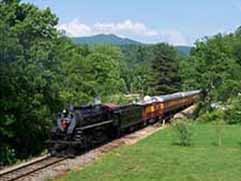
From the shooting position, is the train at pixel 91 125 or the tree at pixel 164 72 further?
the tree at pixel 164 72

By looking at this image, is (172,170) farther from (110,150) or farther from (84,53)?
(84,53)

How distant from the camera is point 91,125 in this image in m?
28.7

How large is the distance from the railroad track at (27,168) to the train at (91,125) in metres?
1.42

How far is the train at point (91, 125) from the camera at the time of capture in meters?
26.3

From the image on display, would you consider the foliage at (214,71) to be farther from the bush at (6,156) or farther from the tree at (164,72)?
the bush at (6,156)

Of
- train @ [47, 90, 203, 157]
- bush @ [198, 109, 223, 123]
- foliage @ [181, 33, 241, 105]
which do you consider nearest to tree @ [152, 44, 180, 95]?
foliage @ [181, 33, 241, 105]

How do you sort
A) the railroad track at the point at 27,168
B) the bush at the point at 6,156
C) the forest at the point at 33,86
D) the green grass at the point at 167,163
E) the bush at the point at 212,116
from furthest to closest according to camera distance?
the bush at the point at 212,116, the forest at the point at 33,86, the bush at the point at 6,156, the railroad track at the point at 27,168, the green grass at the point at 167,163

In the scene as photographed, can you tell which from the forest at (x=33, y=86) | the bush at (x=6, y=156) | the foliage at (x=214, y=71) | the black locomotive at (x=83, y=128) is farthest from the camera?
the foliage at (x=214, y=71)

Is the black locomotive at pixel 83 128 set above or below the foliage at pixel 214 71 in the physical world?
below

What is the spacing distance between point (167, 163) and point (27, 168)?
20.0ft

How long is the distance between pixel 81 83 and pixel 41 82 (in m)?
22.5

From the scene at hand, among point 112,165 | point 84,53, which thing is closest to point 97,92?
point 84,53

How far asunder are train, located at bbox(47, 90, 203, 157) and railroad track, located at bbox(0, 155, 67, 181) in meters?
1.42

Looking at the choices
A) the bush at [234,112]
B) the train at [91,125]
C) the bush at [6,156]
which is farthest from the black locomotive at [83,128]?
the bush at [234,112]
